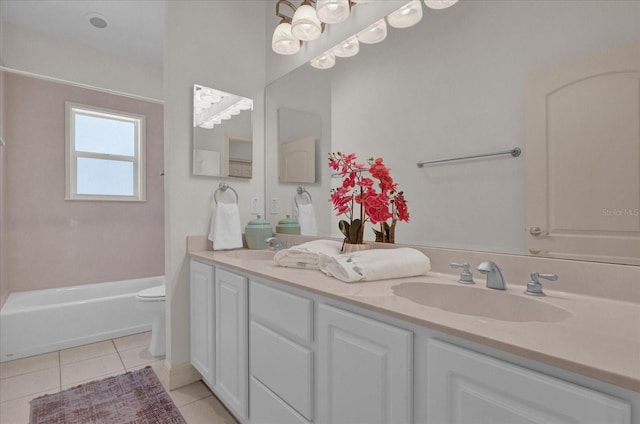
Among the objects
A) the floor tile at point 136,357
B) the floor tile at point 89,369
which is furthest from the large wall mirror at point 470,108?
the floor tile at point 89,369

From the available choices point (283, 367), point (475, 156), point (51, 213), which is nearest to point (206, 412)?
point (283, 367)

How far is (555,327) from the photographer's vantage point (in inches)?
26.5

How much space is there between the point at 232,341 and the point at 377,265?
80 centimetres

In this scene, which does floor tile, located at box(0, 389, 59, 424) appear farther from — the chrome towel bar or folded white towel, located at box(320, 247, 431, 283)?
the chrome towel bar

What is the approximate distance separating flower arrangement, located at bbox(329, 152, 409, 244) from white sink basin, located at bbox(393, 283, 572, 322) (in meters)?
0.40

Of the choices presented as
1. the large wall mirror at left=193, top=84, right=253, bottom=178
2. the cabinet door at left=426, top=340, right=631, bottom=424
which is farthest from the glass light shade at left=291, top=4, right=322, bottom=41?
the cabinet door at left=426, top=340, right=631, bottom=424

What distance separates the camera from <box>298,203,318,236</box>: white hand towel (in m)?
1.97

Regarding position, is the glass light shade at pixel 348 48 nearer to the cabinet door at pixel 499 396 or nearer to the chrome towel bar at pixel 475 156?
the chrome towel bar at pixel 475 156

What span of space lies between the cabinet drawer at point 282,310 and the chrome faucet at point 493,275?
1.80 feet

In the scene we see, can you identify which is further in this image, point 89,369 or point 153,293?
point 153,293

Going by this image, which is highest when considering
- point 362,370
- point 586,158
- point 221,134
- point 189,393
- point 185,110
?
point 185,110

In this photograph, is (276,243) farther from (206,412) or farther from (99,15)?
(99,15)

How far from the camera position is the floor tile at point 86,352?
2.28 meters

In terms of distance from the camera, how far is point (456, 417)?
66 centimetres
